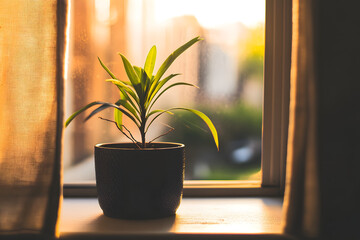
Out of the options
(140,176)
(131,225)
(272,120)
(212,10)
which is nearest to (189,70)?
(212,10)

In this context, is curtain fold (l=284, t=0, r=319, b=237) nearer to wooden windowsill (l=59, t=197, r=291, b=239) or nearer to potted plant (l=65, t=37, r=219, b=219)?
wooden windowsill (l=59, t=197, r=291, b=239)

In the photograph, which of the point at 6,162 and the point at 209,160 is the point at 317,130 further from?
the point at 6,162

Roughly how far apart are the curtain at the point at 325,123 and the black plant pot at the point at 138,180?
0.33 m

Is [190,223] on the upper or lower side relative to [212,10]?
lower

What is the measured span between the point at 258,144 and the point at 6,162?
0.91 metres

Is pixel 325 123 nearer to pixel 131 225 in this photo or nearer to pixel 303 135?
pixel 303 135

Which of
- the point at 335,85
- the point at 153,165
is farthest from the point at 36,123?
the point at 335,85

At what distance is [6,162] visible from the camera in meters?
1.03

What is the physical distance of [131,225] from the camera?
1098 millimetres

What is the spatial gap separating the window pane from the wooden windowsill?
186 millimetres

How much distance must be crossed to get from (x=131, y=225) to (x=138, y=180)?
0.13m

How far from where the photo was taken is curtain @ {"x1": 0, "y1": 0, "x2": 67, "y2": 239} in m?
1.01

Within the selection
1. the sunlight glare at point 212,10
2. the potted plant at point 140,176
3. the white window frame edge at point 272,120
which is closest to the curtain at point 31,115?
the potted plant at point 140,176

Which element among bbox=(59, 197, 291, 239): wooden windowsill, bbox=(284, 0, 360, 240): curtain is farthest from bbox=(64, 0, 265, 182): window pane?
bbox=(284, 0, 360, 240): curtain
